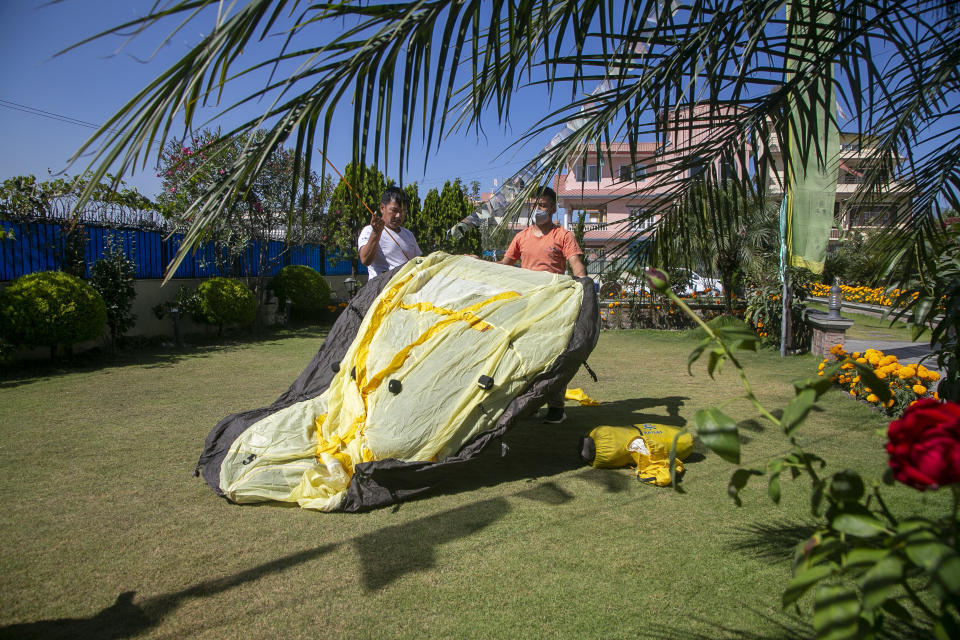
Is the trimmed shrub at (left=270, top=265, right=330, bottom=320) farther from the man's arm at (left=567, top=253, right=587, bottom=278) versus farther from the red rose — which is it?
the red rose

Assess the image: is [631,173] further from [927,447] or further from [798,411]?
[927,447]

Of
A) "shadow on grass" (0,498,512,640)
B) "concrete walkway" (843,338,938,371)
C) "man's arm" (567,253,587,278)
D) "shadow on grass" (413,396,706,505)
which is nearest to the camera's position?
"shadow on grass" (0,498,512,640)

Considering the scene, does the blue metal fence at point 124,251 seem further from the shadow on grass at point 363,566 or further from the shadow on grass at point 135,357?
the shadow on grass at point 363,566

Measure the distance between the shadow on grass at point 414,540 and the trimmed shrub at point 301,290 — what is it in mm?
11296

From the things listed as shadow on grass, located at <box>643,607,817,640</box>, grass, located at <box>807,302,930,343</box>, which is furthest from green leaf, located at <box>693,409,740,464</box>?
grass, located at <box>807,302,930,343</box>

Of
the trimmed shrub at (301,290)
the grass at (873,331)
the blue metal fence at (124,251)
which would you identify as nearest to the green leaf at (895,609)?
the blue metal fence at (124,251)

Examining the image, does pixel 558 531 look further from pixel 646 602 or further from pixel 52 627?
pixel 52 627

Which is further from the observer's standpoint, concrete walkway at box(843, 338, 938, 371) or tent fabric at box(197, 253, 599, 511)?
concrete walkway at box(843, 338, 938, 371)

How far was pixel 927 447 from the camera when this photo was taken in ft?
2.71

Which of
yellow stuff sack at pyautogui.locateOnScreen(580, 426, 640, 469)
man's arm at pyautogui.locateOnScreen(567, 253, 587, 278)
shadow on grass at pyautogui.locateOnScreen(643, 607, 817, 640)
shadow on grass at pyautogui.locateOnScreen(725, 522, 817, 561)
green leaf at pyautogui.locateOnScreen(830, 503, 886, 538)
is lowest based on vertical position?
shadow on grass at pyautogui.locateOnScreen(643, 607, 817, 640)

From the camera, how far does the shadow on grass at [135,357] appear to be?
7699 mm

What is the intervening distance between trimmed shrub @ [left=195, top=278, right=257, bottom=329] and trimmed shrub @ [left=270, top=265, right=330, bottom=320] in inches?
74.3

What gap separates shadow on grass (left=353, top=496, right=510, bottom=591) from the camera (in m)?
2.84

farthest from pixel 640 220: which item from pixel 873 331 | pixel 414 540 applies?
pixel 873 331
